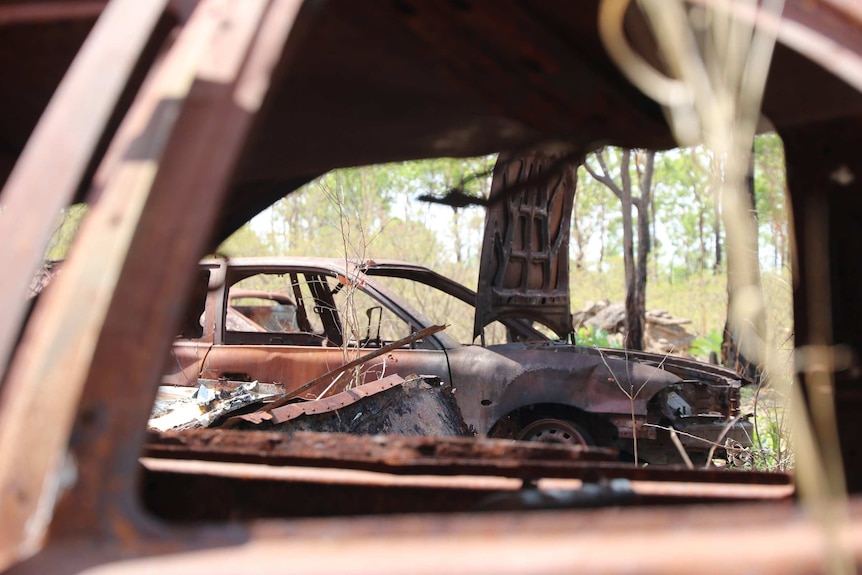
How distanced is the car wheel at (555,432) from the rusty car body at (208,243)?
350 centimetres

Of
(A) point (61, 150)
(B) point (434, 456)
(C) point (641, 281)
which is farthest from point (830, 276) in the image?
(C) point (641, 281)

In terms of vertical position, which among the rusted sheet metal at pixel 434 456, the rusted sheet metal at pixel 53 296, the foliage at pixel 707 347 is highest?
the rusted sheet metal at pixel 53 296

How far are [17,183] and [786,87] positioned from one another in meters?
1.49

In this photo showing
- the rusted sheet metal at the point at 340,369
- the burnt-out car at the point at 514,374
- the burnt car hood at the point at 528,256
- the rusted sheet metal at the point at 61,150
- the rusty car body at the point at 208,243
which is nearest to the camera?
the rusty car body at the point at 208,243

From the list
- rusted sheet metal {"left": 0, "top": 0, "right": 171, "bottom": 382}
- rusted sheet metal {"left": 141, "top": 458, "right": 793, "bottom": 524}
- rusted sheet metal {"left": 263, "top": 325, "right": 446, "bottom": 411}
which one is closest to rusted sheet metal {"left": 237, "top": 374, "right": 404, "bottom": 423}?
rusted sheet metal {"left": 263, "top": 325, "right": 446, "bottom": 411}

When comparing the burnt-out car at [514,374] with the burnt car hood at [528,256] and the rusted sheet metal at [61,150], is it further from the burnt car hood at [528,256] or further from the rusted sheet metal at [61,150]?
the rusted sheet metal at [61,150]

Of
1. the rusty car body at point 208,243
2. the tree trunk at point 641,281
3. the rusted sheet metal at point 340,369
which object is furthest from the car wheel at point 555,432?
the tree trunk at point 641,281

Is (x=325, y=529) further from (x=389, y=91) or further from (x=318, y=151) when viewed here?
(x=318, y=151)

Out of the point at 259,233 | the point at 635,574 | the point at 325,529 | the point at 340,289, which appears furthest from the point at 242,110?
the point at 259,233

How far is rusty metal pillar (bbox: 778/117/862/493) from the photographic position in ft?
6.07

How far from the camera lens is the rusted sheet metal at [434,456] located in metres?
1.69

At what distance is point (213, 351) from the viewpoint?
5.89 meters

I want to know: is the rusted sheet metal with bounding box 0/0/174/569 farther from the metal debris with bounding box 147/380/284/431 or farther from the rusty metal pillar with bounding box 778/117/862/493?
the metal debris with bounding box 147/380/284/431

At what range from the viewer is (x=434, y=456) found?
70.4 inches
